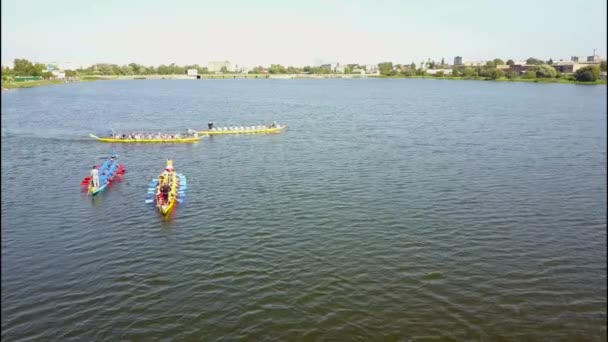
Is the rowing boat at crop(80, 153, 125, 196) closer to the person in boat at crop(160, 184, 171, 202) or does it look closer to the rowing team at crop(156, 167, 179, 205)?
the rowing team at crop(156, 167, 179, 205)

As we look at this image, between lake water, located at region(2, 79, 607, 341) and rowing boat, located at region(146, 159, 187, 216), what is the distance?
2.98ft

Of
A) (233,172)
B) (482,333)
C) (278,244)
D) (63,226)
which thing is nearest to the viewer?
(482,333)

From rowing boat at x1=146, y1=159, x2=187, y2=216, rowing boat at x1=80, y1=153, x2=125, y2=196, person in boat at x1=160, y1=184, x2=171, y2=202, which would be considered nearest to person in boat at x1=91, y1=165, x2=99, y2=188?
rowing boat at x1=80, y1=153, x2=125, y2=196

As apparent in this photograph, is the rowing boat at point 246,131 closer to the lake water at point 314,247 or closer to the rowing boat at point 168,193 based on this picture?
the lake water at point 314,247

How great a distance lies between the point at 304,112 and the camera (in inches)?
4107

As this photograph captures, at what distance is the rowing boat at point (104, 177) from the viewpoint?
37547 mm

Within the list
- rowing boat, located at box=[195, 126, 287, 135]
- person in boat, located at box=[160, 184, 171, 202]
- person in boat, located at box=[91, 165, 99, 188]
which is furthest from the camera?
rowing boat, located at box=[195, 126, 287, 135]

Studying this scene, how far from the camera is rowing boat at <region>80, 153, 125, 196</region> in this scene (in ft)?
123

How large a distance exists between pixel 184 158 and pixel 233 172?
10125 millimetres

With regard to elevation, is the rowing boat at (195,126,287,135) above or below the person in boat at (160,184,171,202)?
above

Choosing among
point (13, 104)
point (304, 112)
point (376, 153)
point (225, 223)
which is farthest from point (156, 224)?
point (13, 104)

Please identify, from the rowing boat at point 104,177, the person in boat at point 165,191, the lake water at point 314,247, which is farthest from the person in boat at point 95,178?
the person in boat at point 165,191

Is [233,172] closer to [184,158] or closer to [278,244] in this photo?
[184,158]

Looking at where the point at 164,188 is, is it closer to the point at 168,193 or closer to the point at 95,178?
the point at 168,193
